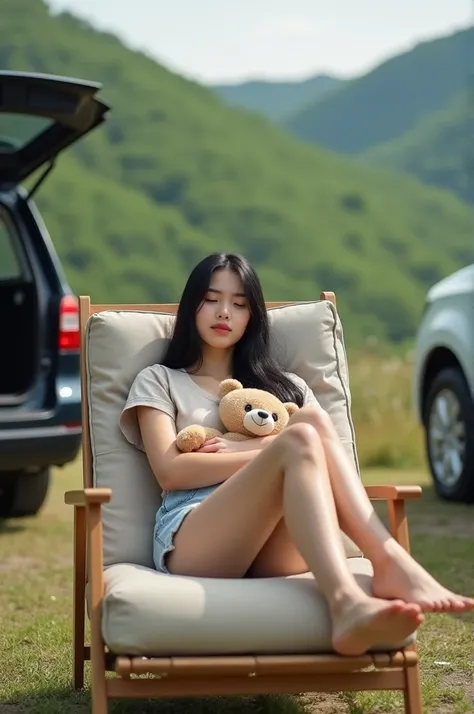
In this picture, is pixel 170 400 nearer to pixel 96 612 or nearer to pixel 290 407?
pixel 290 407

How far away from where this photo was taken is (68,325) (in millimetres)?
6184

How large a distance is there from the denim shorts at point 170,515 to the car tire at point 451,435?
12.0 ft

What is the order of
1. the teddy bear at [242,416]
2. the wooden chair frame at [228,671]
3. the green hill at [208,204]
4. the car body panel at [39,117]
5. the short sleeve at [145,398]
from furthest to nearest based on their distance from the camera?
1. the green hill at [208,204]
2. the car body panel at [39,117]
3. the short sleeve at [145,398]
4. the teddy bear at [242,416]
5. the wooden chair frame at [228,671]

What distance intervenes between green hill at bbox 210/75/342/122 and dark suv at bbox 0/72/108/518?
126ft

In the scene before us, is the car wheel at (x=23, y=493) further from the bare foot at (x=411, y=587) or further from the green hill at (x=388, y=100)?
the green hill at (x=388, y=100)

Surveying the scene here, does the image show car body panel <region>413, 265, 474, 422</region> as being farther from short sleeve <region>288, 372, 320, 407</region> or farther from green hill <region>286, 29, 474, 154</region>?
green hill <region>286, 29, 474, 154</region>

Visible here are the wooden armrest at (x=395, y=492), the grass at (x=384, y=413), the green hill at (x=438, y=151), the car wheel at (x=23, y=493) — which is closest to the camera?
the wooden armrest at (x=395, y=492)

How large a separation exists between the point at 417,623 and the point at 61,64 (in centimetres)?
4104

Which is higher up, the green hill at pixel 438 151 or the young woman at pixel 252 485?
the green hill at pixel 438 151

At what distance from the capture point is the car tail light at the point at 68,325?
616 centimetres

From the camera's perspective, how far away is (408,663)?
3.00 meters

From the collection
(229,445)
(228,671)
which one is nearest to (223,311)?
(229,445)

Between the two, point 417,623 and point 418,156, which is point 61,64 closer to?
point 418,156

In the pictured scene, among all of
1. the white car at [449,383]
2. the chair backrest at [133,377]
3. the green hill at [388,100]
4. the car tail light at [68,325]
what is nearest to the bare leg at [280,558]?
the chair backrest at [133,377]
